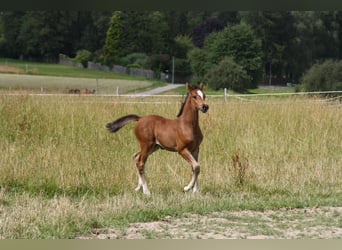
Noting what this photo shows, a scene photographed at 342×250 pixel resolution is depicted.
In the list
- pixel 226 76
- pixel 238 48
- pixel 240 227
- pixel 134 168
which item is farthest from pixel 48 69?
pixel 238 48

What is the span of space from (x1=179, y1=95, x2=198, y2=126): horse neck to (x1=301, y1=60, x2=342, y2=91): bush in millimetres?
18564

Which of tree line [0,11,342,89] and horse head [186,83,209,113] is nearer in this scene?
horse head [186,83,209,113]

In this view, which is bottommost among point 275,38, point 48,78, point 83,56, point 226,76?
point 48,78

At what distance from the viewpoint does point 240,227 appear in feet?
14.6

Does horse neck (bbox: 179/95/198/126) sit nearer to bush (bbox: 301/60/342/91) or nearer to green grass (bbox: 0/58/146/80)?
green grass (bbox: 0/58/146/80)

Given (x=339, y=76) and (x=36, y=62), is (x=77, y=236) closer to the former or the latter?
(x=36, y=62)

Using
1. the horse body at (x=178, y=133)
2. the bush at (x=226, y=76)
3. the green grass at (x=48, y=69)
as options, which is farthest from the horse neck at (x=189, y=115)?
the bush at (x=226, y=76)

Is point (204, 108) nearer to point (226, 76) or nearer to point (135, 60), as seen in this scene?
point (135, 60)

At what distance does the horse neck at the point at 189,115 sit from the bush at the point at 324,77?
18564 millimetres

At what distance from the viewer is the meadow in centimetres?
507

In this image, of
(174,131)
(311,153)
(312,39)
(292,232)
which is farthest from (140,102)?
(312,39)

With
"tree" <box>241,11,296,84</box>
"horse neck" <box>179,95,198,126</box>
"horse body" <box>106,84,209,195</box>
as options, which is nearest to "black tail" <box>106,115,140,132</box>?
"horse body" <box>106,84,209,195</box>

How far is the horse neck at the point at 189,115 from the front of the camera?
5506 mm

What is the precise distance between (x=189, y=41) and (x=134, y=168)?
48.7 ft
